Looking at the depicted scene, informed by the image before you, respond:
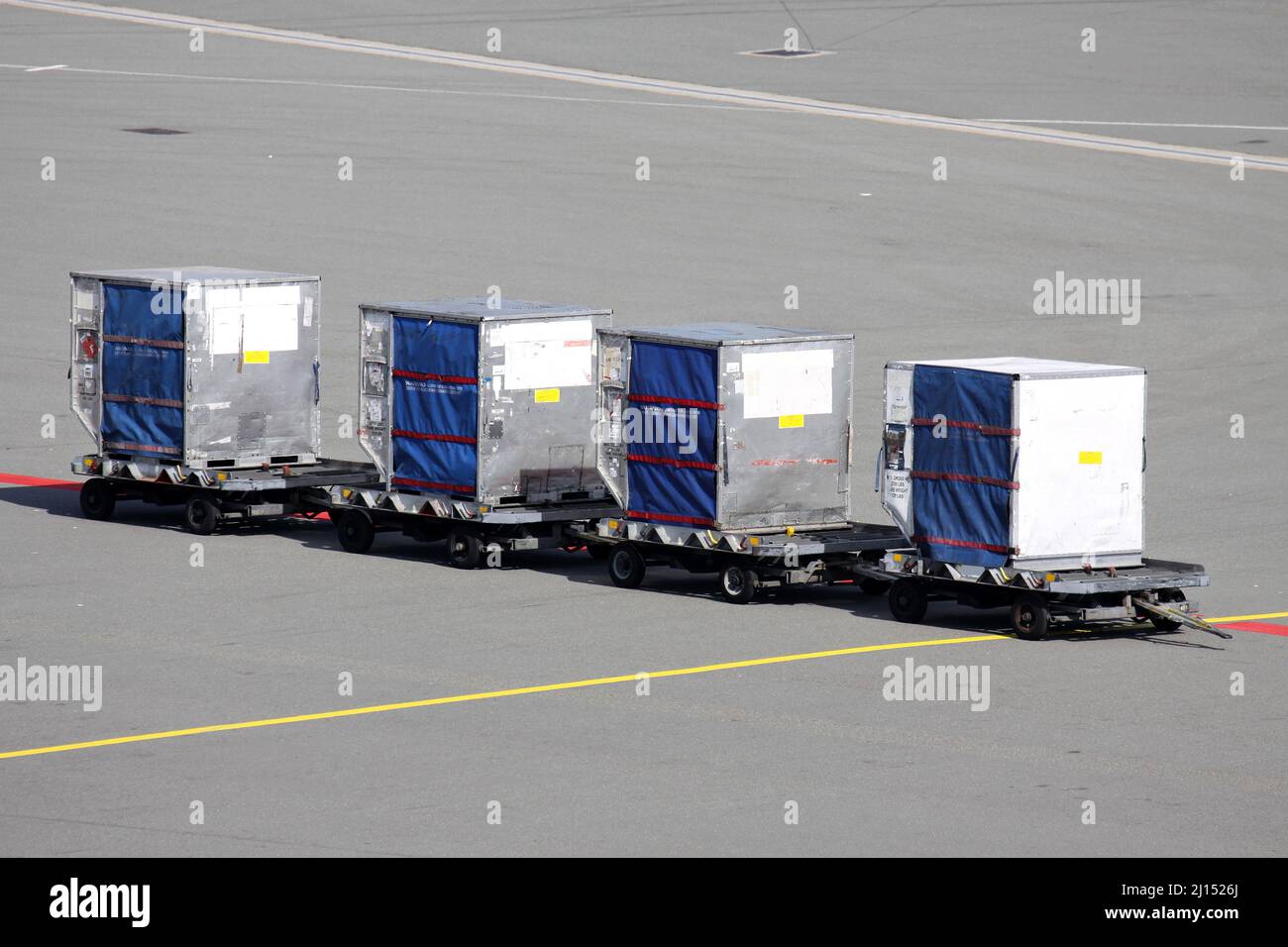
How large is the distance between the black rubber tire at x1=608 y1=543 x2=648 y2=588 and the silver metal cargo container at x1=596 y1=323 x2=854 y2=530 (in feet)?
1.29

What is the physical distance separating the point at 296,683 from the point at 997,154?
40894 millimetres

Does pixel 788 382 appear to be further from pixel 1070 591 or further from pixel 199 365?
pixel 199 365

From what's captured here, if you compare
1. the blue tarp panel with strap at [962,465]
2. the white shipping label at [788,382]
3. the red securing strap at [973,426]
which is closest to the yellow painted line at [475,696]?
the blue tarp panel with strap at [962,465]

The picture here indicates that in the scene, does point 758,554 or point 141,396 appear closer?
point 758,554

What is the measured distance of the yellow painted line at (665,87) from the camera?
5819 cm

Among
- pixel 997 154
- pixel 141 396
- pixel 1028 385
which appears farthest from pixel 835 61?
pixel 1028 385

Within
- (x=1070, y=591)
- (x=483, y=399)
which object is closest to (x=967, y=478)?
(x=1070, y=591)

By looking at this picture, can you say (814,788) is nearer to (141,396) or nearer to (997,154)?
(141,396)

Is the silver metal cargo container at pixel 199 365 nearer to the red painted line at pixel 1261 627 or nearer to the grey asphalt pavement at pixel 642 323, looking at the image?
the grey asphalt pavement at pixel 642 323

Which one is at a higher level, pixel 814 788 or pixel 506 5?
pixel 506 5

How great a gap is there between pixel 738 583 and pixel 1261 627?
5244mm

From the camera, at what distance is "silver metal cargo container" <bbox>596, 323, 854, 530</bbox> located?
74.9ft

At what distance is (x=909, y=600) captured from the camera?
72.2 feet

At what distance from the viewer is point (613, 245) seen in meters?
48.1
